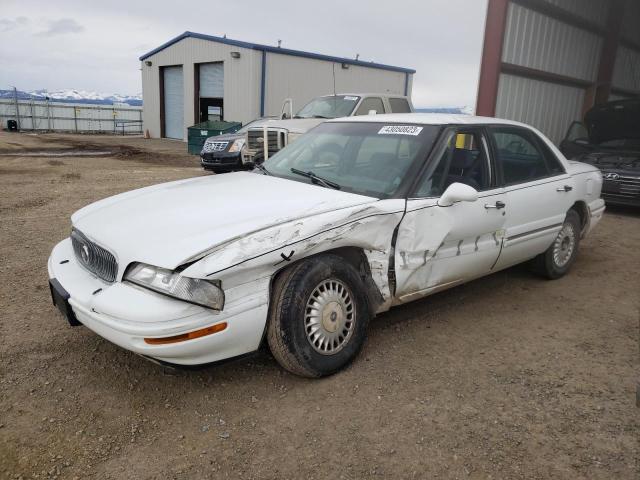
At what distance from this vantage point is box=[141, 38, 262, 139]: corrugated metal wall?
1988 cm

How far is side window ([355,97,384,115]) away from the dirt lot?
5.75m

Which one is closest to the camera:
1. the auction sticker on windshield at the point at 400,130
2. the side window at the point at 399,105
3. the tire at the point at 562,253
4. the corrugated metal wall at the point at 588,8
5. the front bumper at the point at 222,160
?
the auction sticker on windshield at the point at 400,130

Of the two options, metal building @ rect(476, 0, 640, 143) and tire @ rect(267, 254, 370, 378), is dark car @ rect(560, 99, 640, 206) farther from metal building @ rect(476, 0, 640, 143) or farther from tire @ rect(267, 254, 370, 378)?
tire @ rect(267, 254, 370, 378)

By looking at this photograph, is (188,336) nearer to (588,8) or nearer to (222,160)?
(222,160)

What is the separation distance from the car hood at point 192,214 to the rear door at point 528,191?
4.69 feet

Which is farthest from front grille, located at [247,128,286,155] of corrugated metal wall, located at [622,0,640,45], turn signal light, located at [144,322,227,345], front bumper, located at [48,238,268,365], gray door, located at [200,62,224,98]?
gray door, located at [200,62,224,98]

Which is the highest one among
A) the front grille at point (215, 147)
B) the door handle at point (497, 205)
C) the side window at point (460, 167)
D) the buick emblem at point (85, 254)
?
the side window at point (460, 167)

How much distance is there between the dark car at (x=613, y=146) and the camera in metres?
8.19

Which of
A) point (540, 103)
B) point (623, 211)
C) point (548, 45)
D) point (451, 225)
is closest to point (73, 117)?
point (540, 103)

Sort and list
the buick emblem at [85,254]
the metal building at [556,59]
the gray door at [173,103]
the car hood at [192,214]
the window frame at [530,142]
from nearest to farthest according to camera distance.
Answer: the car hood at [192,214] < the buick emblem at [85,254] < the window frame at [530,142] < the metal building at [556,59] < the gray door at [173,103]

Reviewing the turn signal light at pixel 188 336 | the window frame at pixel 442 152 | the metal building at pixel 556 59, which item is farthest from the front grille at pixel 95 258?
the metal building at pixel 556 59

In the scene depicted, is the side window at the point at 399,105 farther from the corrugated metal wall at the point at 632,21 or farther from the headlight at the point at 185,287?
the headlight at the point at 185,287

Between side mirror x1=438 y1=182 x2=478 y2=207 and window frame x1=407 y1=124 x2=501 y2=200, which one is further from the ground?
window frame x1=407 y1=124 x2=501 y2=200

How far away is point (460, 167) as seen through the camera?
362 centimetres
